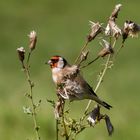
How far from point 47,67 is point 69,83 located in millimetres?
7321

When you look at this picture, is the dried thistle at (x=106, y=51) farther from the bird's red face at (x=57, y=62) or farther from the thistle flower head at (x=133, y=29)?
the bird's red face at (x=57, y=62)

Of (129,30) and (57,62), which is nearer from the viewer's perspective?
(129,30)

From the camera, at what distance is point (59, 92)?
11.5ft

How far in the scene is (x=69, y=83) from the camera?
140 inches

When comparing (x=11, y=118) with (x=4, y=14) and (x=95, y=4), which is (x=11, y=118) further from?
(x=95, y=4)

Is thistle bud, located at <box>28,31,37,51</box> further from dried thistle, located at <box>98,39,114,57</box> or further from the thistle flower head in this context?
the thistle flower head

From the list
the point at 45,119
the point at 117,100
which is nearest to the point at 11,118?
the point at 45,119

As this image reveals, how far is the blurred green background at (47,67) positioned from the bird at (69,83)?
75 millimetres

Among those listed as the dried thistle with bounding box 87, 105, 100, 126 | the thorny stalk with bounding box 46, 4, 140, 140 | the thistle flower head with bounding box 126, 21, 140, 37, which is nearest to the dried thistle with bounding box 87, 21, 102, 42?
the thorny stalk with bounding box 46, 4, 140, 140

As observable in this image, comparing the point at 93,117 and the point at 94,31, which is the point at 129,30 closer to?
the point at 94,31

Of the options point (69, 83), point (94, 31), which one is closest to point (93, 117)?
point (69, 83)

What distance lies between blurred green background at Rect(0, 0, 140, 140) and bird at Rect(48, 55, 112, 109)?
7 centimetres

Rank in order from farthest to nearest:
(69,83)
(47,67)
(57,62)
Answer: (47,67)
(57,62)
(69,83)

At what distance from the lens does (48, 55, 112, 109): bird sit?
3501 millimetres
